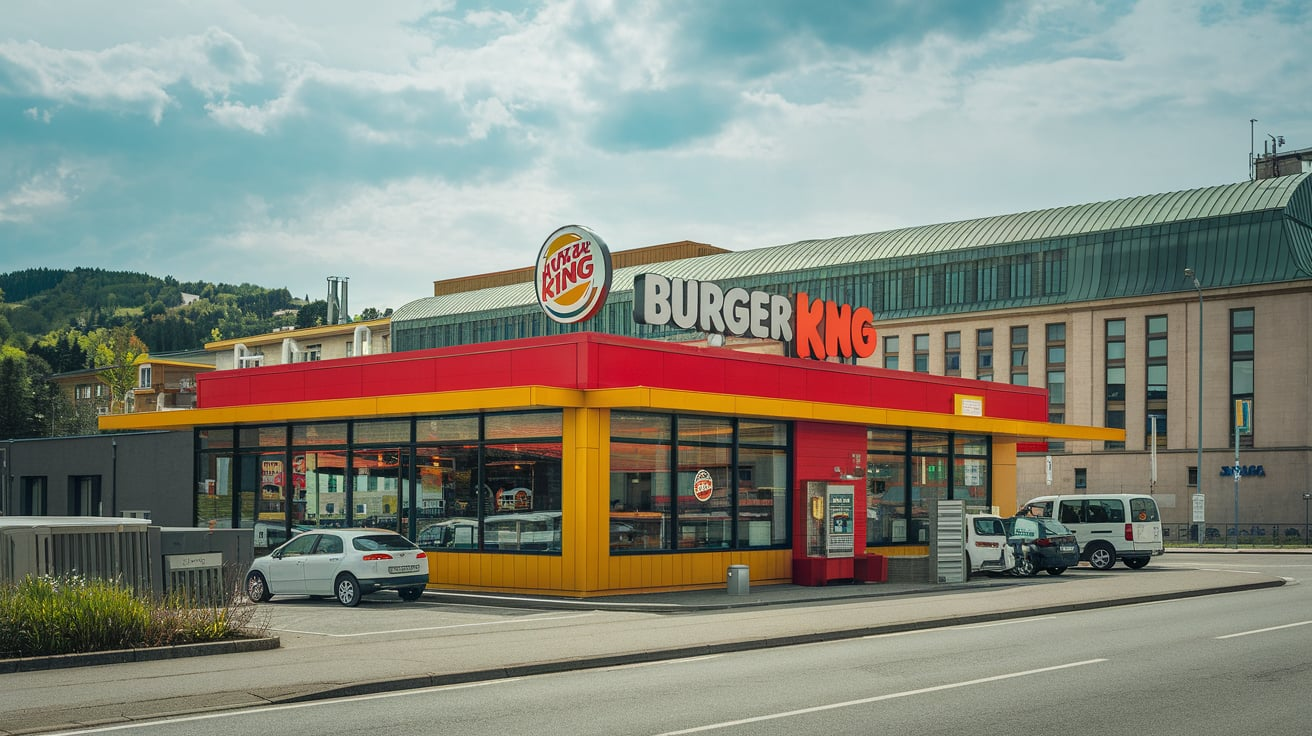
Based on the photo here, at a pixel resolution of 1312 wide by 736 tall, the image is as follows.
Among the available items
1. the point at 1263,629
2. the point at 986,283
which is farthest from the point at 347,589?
the point at 986,283

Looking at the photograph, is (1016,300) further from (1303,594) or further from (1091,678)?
(1091,678)

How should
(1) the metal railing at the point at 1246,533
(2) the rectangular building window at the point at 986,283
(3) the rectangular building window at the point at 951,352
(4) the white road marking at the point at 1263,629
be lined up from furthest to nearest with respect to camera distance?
(3) the rectangular building window at the point at 951,352 → (2) the rectangular building window at the point at 986,283 → (1) the metal railing at the point at 1246,533 → (4) the white road marking at the point at 1263,629

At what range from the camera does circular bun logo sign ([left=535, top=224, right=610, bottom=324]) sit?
84.8 feet

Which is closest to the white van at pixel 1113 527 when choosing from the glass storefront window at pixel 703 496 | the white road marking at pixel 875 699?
the glass storefront window at pixel 703 496

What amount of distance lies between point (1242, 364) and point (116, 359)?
104 m

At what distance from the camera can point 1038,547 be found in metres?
31.7

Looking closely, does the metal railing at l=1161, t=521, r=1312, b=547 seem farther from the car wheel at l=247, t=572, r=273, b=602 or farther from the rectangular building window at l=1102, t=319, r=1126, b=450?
the car wheel at l=247, t=572, r=273, b=602

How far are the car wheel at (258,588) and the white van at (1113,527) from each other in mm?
22056

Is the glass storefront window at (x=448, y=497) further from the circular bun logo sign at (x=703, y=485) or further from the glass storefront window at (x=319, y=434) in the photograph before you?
the circular bun logo sign at (x=703, y=485)

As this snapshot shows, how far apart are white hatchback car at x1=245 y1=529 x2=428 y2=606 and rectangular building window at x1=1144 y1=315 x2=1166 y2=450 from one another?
63.1 m

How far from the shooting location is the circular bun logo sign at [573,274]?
84.8ft

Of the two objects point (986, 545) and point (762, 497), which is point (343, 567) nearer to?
point (762, 497)

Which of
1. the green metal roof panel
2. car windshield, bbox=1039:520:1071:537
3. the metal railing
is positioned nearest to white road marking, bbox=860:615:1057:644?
car windshield, bbox=1039:520:1071:537

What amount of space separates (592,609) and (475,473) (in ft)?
16.7
